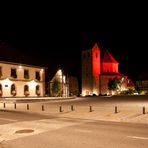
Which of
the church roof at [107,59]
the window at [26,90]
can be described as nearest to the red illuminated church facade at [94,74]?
→ the church roof at [107,59]

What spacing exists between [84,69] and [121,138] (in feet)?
251

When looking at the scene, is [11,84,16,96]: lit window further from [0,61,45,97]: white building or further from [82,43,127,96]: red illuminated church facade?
[82,43,127,96]: red illuminated church facade

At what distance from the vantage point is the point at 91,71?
85.8m

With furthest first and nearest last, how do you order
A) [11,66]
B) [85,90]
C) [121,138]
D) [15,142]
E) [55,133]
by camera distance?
[85,90] < [11,66] < [55,133] < [121,138] < [15,142]

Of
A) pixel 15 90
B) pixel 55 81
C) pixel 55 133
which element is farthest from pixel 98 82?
pixel 55 133

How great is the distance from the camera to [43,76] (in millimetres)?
62750

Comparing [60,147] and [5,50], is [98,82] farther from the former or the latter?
[60,147]

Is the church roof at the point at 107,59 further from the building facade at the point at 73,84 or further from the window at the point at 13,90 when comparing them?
the window at the point at 13,90

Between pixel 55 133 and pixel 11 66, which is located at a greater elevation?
pixel 11 66

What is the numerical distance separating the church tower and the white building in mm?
25058

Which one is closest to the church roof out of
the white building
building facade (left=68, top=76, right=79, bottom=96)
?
building facade (left=68, top=76, right=79, bottom=96)

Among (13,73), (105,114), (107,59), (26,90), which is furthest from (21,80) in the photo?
(107,59)

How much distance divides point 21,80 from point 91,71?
106ft

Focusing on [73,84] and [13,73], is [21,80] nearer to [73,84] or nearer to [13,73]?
[13,73]
